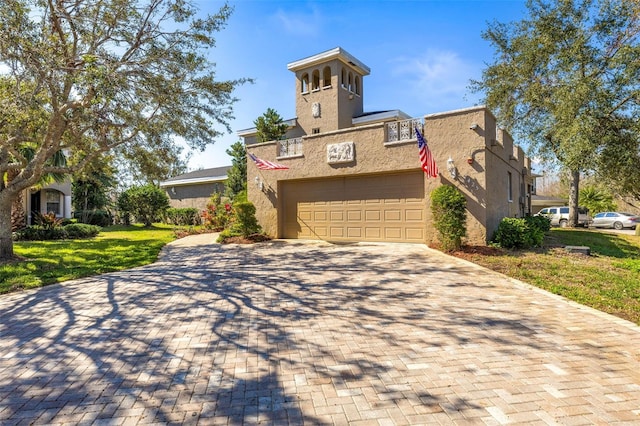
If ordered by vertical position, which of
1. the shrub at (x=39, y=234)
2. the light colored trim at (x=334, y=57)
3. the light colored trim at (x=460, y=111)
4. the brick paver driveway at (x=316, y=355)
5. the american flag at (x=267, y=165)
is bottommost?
the brick paver driveway at (x=316, y=355)

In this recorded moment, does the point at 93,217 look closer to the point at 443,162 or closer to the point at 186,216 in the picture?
A: the point at 186,216

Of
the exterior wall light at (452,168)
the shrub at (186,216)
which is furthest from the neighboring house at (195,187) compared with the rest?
the exterior wall light at (452,168)

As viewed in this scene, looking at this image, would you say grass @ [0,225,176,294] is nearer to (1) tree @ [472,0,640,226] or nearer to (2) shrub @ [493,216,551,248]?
(2) shrub @ [493,216,551,248]

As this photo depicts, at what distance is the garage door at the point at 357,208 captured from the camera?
39.1ft

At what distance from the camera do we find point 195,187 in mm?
27594

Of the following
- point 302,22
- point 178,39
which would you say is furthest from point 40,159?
point 302,22

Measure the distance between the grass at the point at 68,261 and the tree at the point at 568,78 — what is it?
1747cm

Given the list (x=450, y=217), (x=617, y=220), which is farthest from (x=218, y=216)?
(x=617, y=220)

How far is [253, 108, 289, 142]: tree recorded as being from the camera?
20.2 meters

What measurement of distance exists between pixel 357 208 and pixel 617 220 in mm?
22911

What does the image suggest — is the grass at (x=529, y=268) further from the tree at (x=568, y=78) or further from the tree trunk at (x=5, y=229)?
the tree at (x=568, y=78)

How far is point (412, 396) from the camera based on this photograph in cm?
299

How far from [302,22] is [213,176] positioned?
58.5 feet

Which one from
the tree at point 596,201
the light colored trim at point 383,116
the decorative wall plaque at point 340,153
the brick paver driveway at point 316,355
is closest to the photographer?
the brick paver driveway at point 316,355
